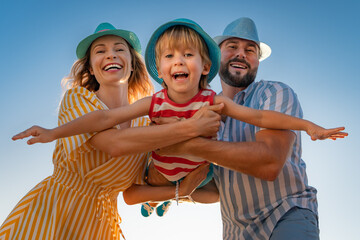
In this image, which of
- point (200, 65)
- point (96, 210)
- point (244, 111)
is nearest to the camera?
point (244, 111)

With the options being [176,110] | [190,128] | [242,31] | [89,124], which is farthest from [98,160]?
[242,31]

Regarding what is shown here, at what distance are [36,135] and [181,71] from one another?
1323mm

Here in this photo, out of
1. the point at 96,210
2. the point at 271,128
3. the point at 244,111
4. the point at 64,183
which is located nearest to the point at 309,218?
the point at 271,128

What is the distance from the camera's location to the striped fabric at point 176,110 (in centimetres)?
356

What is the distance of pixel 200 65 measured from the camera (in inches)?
144

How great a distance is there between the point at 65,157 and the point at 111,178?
1.55ft

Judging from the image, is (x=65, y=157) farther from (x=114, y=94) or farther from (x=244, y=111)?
(x=244, y=111)

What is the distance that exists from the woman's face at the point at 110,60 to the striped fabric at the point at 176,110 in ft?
2.17

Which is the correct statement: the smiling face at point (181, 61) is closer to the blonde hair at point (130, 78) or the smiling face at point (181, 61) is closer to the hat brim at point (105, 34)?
the hat brim at point (105, 34)

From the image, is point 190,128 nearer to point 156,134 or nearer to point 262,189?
point 156,134

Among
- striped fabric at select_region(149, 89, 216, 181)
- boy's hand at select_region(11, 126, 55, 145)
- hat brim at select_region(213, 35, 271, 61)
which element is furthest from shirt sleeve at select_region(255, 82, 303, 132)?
boy's hand at select_region(11, 126, 55, 145)

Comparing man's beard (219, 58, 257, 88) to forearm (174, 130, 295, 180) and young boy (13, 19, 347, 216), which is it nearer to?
young boy (13, 19, 347, 216)

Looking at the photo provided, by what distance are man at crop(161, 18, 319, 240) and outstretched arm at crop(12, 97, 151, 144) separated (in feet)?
1.51

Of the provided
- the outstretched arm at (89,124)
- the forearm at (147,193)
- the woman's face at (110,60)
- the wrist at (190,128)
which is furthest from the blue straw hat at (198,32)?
the forearm at (147,193)
